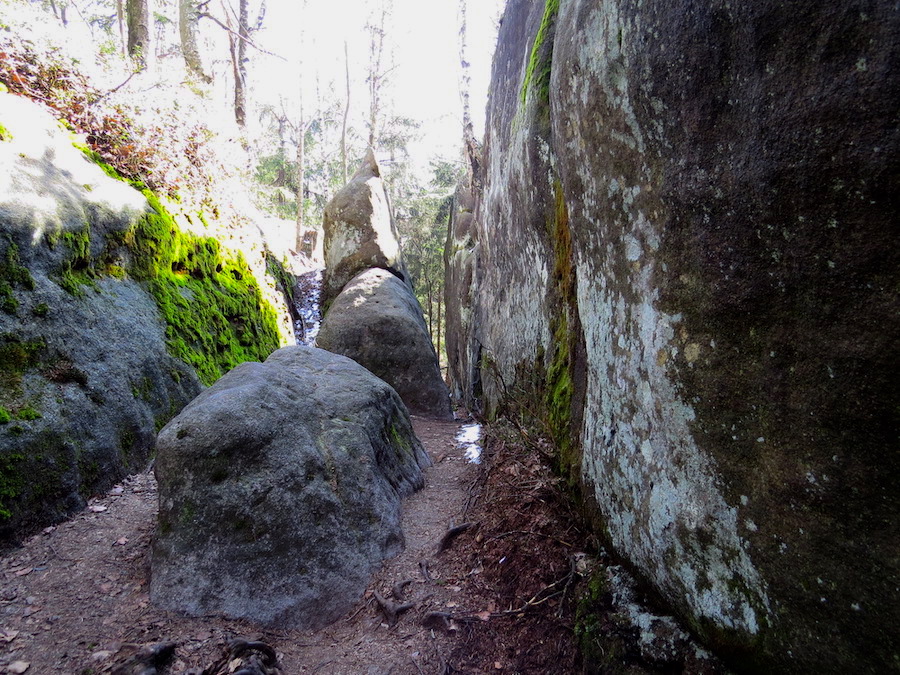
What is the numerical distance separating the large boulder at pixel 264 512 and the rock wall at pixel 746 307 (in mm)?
1929

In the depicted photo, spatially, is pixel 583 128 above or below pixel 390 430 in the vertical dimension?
above

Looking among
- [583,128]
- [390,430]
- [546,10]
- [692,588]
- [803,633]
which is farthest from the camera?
[390,430]

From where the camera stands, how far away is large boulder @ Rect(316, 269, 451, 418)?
9.81m

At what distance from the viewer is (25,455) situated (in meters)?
3.87

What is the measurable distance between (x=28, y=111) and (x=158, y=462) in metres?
4.63

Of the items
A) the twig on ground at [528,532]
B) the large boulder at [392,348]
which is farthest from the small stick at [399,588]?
the large boulder at [392,348]

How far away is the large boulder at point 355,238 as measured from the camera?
13500mm

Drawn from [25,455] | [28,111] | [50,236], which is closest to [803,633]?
[25,455]

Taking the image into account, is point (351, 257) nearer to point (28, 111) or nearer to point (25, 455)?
point (28, 111)

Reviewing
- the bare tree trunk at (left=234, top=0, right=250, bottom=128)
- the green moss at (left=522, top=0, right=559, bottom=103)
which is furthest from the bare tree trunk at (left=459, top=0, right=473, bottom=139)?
the green moss at (left=522, top=0, right=559, bottom=103)

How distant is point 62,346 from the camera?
4605 mm

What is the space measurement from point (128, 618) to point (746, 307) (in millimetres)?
3896

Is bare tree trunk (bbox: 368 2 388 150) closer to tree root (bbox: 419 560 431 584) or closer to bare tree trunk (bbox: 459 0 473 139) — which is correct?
bare tree trunk (bbox: 459 0 473 139)

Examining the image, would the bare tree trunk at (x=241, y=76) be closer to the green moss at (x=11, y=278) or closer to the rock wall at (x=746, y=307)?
the green moss at (x=11, y=278)
